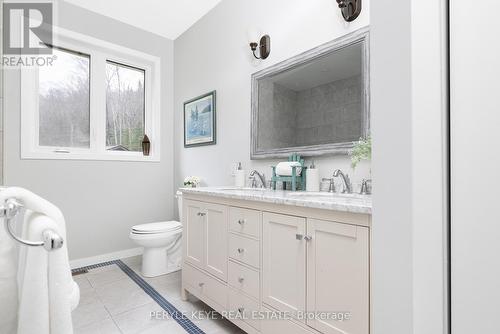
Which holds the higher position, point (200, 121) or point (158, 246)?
point (200, 121)

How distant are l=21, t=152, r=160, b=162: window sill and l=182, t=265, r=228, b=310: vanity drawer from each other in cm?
154

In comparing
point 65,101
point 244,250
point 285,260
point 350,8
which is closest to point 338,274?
point 285,260

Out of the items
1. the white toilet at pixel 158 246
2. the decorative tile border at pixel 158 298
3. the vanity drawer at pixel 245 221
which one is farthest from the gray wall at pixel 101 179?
the vanity drawer at pixel 245 221

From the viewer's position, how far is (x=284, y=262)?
3.96 ft

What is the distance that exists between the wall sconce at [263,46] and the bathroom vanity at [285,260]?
1.16m

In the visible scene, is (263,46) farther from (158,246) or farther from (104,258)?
(104,258)

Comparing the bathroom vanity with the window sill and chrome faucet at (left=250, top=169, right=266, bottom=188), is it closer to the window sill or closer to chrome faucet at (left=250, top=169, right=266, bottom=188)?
chrome faucet at (left=250, top=169, right=266, bottom=188)

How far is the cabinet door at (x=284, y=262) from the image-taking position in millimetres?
1140

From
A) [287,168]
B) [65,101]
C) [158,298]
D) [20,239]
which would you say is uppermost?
[65,101]

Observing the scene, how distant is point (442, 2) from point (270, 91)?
139 centimetres

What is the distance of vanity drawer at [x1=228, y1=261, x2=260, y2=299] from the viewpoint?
134 cm

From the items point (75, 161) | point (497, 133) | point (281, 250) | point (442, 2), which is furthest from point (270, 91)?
point (75, 161)

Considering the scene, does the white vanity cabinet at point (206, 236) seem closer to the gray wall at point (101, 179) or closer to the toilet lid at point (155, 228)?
the toilet lid at point (155, 228)

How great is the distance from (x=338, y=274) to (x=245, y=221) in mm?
568
